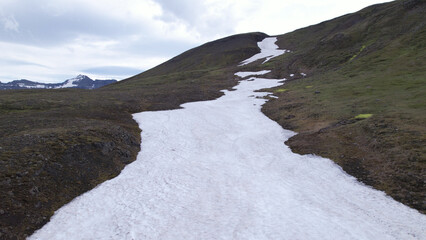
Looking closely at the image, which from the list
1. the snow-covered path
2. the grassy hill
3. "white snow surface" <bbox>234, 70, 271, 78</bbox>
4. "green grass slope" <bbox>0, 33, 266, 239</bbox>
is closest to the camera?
the snow-covered path

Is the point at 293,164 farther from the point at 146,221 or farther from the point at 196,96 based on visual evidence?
the point at 196,96

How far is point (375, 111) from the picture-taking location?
27.1m

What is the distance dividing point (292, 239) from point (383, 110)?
77.7 ft

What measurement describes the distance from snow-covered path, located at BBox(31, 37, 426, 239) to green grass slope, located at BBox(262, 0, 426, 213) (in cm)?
173

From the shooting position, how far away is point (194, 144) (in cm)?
2552

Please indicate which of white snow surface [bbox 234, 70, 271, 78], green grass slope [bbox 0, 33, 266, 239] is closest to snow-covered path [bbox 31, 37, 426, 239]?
green grass slope [bbox 0, 33, 266, 239]

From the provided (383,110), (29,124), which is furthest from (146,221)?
(383,110)

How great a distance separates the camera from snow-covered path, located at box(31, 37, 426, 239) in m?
11.4

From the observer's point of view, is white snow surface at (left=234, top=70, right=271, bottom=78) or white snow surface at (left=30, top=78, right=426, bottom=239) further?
white snow surface at (left=234, top=70, right=271, bottom=78)

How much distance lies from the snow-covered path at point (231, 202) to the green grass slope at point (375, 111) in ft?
5.67

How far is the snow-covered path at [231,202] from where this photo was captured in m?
11.4

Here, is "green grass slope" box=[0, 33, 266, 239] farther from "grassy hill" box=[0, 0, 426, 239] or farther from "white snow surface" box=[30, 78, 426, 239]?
"white snow surface" box=[30, 78, 426, 239]

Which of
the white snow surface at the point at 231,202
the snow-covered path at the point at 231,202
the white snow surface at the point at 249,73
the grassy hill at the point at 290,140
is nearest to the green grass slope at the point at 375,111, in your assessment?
the grassy hill at the point at 290,140

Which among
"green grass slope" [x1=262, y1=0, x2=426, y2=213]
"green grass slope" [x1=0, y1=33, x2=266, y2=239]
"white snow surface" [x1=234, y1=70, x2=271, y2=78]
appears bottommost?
"green grass slope" [x1=262, y1=0, x2=426, y2=213]
